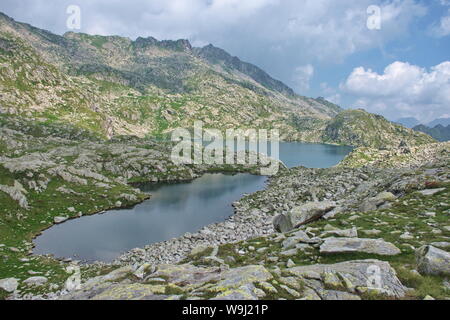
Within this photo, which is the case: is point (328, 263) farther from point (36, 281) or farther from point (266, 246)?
point (36, 281)

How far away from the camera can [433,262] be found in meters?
15.1

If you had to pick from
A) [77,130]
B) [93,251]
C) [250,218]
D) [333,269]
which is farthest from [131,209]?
[77,130]

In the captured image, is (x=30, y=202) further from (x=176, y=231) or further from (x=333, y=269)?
(x=333, y=269)

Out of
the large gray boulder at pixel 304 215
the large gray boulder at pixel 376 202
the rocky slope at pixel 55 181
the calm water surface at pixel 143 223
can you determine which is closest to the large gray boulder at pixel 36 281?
the rocky slope at pixel 55 181

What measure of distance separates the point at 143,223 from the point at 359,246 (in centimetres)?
5666

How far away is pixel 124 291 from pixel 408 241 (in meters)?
20.6

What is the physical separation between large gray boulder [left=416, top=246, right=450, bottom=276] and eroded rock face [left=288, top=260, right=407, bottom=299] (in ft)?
6.49

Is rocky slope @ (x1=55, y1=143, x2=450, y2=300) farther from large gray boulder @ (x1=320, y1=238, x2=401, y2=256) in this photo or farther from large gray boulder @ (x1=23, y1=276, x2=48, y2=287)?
large gray boulder @ (x1=23, y1=276, x2=48, y2=287)

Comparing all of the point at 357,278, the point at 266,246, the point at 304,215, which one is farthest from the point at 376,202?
the point at 357,278

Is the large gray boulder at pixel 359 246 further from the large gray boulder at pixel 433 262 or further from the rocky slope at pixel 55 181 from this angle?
the rocky slope at pixel 55 181

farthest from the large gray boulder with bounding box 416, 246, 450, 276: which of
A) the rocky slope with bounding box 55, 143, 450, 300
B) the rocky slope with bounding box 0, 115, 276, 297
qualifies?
the rocky slope with bounding box 0, 115, 276, 297

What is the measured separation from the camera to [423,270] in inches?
598

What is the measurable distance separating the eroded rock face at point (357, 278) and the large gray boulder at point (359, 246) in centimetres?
300

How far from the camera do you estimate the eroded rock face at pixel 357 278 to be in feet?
44.6
